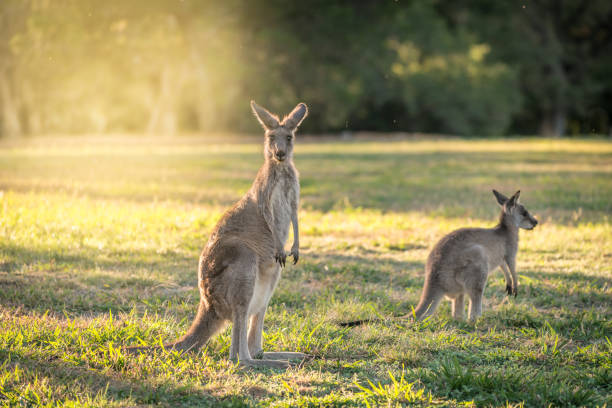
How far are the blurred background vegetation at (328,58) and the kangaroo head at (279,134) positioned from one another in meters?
26.6

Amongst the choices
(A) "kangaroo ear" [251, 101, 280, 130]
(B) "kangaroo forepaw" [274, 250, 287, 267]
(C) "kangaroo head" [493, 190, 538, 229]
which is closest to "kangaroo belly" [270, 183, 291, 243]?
(B) "kangaroo forepaw" [274, 250, 287, 267]

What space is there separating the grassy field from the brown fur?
0.68 ft

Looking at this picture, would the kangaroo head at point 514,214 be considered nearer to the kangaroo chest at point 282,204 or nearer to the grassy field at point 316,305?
the grassy field at point 316,305

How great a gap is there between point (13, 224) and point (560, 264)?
663 centimetres

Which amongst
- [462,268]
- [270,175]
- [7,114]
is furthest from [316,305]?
[7,114]

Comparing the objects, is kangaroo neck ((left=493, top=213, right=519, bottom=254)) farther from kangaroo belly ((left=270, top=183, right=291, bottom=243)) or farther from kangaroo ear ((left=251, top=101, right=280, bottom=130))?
kangaroo ear ((left=251, top=101, right=280, bottom=130))

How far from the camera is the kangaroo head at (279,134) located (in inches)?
181

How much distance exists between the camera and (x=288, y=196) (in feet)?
15.3

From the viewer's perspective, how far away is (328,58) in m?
37.8

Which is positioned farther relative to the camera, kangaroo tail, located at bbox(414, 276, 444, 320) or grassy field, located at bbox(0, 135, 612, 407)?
kangaroo tail, located at bbox(414, 276, 444, 320)

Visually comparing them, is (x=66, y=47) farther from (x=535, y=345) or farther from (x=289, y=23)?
(x=535, y=345)

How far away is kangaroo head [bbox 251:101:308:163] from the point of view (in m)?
4.59

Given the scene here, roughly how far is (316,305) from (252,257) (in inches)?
67.9

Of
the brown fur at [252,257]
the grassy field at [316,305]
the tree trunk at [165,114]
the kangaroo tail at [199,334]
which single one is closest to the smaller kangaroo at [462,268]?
the grassy field at [316,305]
